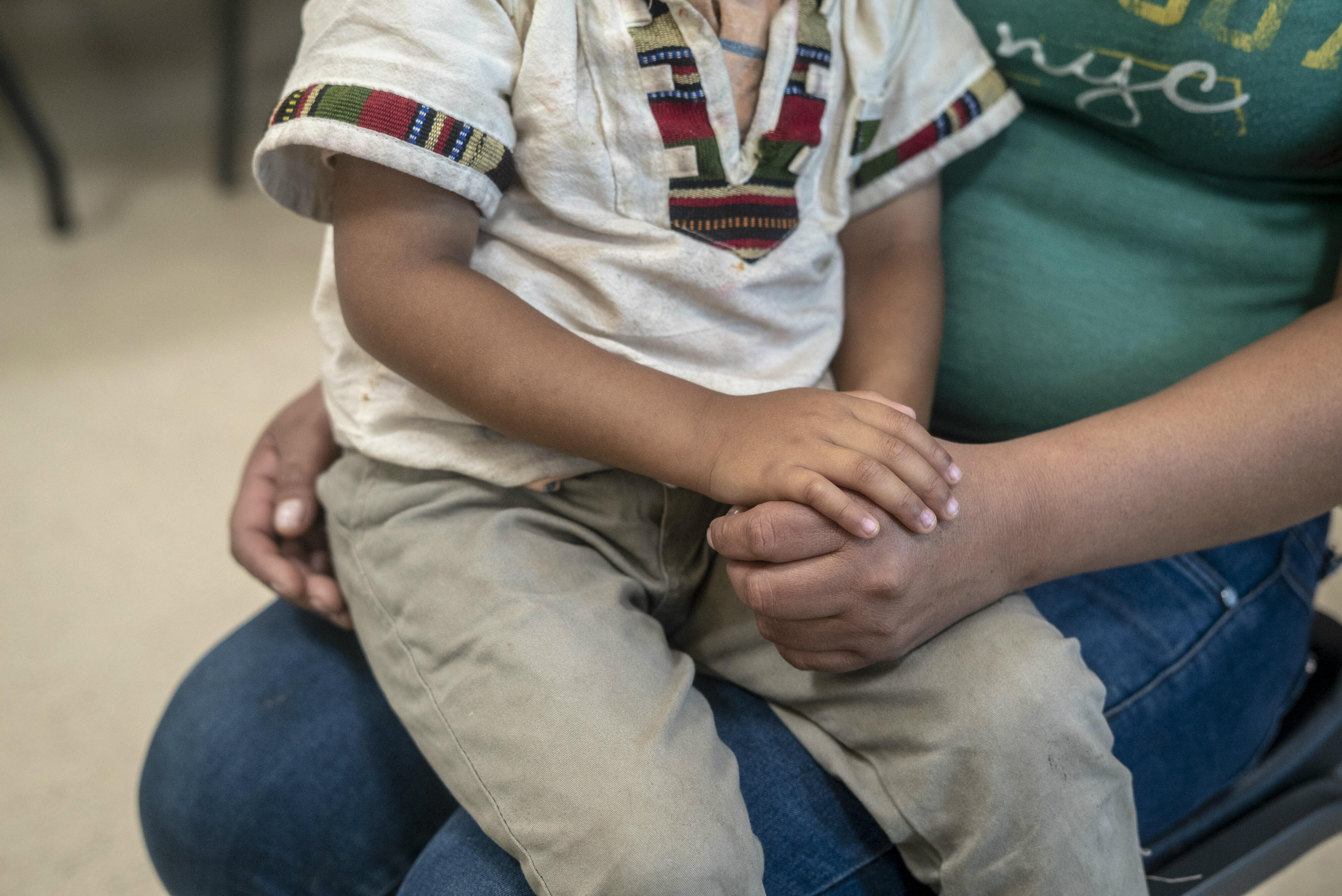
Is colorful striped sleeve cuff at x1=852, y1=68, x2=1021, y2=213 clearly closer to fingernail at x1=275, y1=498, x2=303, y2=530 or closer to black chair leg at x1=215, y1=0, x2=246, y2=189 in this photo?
fingernail at x1=275, y1=498, x2=303, y2=530

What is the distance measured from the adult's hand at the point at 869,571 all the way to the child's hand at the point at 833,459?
11 millimetres

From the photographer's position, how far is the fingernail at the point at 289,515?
74cm

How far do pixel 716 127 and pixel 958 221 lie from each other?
0.25 meters

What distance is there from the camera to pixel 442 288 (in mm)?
541

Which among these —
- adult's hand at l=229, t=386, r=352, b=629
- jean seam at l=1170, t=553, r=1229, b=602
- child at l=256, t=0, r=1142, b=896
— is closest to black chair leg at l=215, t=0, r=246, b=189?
adult's hand at l=229, t=386, r=352, b=629

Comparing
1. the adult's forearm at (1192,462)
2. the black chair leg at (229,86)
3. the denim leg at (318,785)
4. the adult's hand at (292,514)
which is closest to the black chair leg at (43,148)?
the black chair leg at (229,86)

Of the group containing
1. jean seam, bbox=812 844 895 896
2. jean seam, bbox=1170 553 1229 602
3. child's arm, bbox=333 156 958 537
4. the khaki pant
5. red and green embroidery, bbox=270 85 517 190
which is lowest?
jean seam, bbox=812 844 895 896

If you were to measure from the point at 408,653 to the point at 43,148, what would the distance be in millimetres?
1794

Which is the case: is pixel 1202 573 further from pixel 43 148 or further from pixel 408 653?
pixel 43 148

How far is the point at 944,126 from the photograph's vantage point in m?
0.69

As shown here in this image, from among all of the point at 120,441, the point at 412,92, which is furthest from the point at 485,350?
the point at 120,441

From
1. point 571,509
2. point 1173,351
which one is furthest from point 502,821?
point 1173,351

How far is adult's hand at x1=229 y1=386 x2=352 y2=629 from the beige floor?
50 cm

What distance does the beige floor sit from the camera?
107 centimetres
